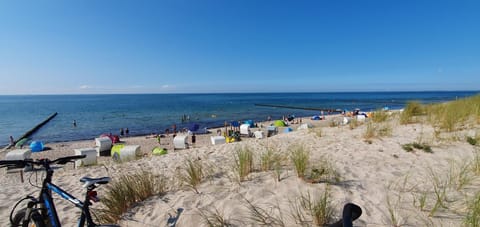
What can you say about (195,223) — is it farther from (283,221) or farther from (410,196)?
(410,196)

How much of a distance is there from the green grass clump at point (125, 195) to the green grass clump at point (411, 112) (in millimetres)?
8923

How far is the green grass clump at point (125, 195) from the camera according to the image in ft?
9.88

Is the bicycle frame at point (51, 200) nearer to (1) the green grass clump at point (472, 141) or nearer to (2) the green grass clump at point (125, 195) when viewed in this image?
(2) the green grass clump at point (125, 195)

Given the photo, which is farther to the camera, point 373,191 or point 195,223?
point 373,191

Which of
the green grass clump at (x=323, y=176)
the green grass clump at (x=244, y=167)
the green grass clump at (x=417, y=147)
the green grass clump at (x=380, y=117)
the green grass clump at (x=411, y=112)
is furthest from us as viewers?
the green grass clump at (x=380, y=117)

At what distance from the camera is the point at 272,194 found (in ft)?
10.2

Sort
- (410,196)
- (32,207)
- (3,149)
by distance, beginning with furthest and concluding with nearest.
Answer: (3,149)
(410,196)
(32,207)

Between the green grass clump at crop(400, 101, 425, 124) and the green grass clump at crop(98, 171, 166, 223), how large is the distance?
29.3 ft

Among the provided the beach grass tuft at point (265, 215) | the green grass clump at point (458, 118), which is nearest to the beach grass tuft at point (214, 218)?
the beach grass tuft at point (265, 215)

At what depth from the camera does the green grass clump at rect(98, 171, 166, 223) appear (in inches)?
119

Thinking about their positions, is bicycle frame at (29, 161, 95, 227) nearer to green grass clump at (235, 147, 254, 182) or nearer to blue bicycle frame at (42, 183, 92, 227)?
blue bicycle frame at (42, 183, 92, 227)

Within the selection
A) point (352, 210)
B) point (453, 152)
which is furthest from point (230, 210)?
point (453, 152)

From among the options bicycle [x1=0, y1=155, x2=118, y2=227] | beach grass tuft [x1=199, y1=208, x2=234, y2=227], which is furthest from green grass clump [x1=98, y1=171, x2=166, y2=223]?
beach grass tuft [x1=199, y1=208, x2=234, y2=227]

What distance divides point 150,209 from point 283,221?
201 centimetres
